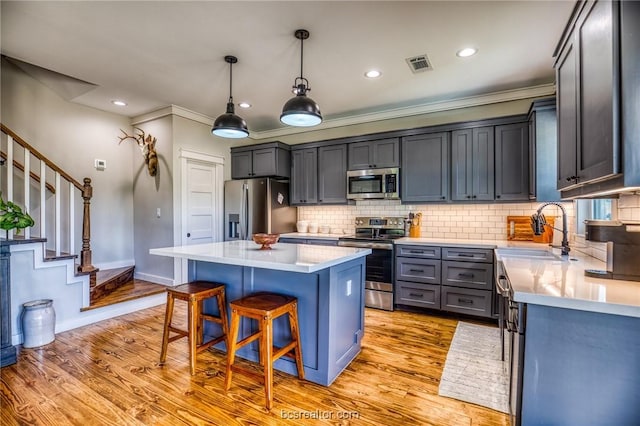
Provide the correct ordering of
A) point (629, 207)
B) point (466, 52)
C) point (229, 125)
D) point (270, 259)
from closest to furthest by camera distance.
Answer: point (629, 207)
point (270, 259)
point (229, 125)
point (466, 52)

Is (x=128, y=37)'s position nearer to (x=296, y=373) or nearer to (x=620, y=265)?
(x=296, y=373)

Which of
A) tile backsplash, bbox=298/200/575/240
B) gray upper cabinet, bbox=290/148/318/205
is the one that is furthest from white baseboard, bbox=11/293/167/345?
tile backsplash, bbox=298/200/575/240

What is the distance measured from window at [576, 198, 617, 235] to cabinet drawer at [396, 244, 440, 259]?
137 centimetres

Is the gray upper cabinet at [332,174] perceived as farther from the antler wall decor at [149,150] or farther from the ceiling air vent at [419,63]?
the antler wall decor at [149,150]

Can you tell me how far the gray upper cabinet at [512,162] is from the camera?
3.51 m

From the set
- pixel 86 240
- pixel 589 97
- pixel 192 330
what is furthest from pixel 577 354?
pixel 86 240

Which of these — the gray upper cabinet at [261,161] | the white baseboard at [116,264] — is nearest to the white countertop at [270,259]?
the gray upper cabinet at [261,161]

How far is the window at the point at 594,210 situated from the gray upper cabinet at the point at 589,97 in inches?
26.9

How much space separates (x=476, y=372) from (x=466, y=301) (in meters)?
1.25

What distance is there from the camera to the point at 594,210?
275 centimetres

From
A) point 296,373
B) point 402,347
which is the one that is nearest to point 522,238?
point 402,347

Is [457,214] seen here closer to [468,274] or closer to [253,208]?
[468,274]

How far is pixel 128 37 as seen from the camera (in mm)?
2703

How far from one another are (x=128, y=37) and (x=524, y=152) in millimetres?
4212
